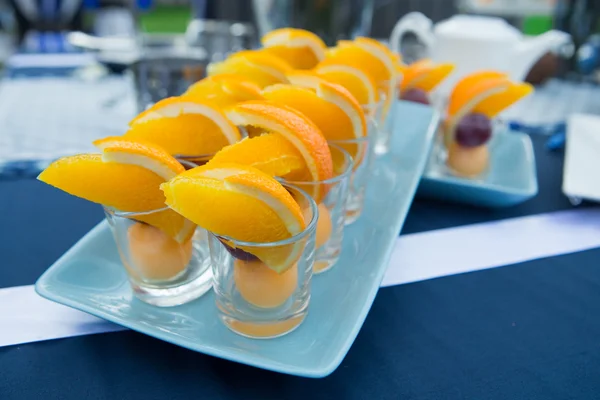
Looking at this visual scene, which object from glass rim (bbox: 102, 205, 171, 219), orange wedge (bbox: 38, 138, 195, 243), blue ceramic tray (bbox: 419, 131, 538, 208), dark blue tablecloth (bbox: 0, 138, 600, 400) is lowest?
dark blue tablecloth (bbox: 0, 138, 600, 400)

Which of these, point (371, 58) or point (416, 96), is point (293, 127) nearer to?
point (371, 58)

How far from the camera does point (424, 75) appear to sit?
81 cm

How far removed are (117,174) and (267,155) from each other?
0.40ft

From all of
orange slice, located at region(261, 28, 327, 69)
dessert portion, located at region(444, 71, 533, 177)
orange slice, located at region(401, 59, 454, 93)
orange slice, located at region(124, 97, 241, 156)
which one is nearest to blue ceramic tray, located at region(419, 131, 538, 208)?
dessert portion, located at region(444, 71, 533, 177)

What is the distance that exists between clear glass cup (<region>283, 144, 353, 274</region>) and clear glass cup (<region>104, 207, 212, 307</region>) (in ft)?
0.38

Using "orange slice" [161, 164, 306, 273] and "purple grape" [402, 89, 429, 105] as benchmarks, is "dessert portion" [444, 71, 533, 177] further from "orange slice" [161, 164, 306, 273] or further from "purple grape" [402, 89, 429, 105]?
"orange slice" [161, 164, 306, 273]

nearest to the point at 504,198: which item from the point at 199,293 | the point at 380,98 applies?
the point at 380,98

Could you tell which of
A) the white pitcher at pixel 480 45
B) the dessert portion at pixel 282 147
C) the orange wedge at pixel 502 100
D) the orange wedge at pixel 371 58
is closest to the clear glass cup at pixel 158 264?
the dessert portion at pixel 282 147

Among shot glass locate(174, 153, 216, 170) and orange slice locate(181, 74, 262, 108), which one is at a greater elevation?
orange slice locate(181, 74, 262, 108)

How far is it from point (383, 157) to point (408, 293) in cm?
31

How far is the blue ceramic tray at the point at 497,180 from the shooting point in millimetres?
652

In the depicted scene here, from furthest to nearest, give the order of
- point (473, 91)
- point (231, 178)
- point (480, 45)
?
point (480, 45) < point (473, 91) < point (231, 178)

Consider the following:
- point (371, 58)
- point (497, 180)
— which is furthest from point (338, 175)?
point (497, 180)

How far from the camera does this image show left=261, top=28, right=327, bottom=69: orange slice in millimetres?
669
